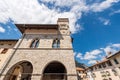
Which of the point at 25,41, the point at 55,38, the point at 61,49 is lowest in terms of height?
the point at 61,49

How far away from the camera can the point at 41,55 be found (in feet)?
39.4

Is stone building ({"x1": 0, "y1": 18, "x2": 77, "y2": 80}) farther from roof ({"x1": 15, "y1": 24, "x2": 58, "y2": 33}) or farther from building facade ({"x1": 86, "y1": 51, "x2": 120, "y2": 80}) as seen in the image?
building facade ({"x1": 86, "y1": 51, "x2": 120, "y2": 80})

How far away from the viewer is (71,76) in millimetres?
9945

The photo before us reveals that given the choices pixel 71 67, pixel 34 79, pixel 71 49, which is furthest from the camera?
pixel 71 49

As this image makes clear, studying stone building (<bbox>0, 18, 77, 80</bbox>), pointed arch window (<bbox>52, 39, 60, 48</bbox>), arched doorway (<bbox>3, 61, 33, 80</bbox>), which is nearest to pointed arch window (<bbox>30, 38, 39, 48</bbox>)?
stone building (<bbox>0, 18, 77, 80</bbox>)

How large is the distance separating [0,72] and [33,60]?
3977 mm

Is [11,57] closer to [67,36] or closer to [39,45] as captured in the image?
[39,45]

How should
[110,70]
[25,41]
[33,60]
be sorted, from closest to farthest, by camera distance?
[33,60] < [25,41] < [110,70]

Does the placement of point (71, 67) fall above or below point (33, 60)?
below

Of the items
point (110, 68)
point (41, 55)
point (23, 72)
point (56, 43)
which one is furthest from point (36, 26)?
point (110, 68)

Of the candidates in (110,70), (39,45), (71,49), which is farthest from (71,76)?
(110,70)

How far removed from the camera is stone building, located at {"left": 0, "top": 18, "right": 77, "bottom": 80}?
10.8 metres

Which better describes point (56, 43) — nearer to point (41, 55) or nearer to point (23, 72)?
point (41, 55)

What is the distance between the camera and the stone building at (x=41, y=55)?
10.8 m
